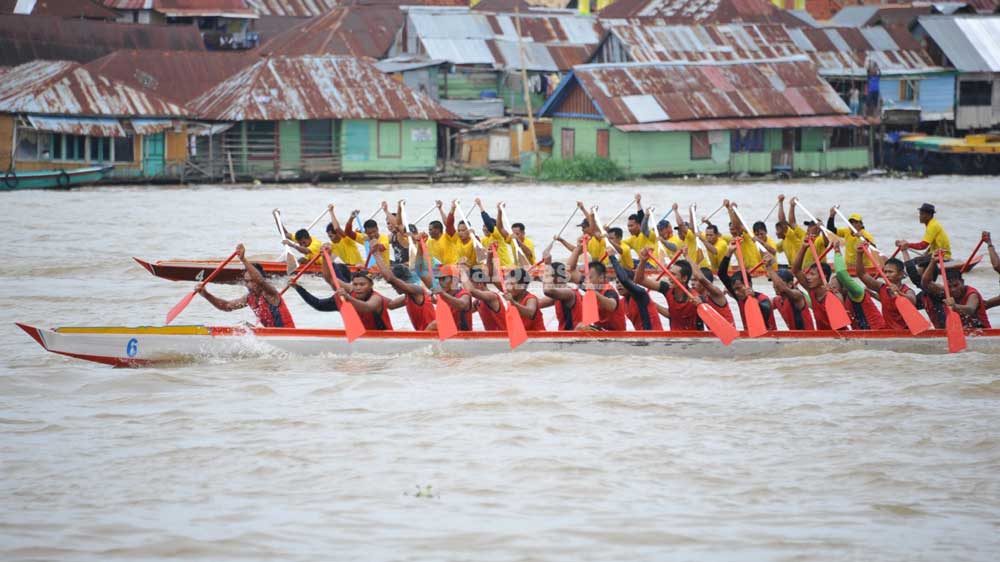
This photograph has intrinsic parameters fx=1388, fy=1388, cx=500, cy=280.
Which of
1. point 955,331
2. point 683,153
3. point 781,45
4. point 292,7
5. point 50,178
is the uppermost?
point 292,7

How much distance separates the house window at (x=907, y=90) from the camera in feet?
136

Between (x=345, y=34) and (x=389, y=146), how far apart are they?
8.14m

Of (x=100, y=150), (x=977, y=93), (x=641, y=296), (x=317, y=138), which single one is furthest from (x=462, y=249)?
(x=977, y=93)

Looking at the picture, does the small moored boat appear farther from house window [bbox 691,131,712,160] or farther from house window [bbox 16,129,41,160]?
house window [bbox 691,131,712,160]

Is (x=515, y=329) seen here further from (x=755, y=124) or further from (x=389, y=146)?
(x=755, y=124)

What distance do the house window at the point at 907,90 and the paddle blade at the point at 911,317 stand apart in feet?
99.9

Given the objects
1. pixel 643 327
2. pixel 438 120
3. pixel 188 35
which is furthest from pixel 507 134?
pixel 643 327

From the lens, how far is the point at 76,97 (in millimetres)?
32688

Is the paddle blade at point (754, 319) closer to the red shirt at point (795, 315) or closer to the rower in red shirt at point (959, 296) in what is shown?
the red shirt at point (795, 315)

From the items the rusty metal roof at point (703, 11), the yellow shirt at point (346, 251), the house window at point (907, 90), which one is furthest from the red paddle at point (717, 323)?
the rusty metal roof at point (703, 11)

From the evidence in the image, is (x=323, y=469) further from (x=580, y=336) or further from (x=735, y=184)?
(x=735, y=184)

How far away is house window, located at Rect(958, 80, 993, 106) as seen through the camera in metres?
42.2

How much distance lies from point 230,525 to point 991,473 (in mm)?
5074

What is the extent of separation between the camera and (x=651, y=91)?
1417 inches
